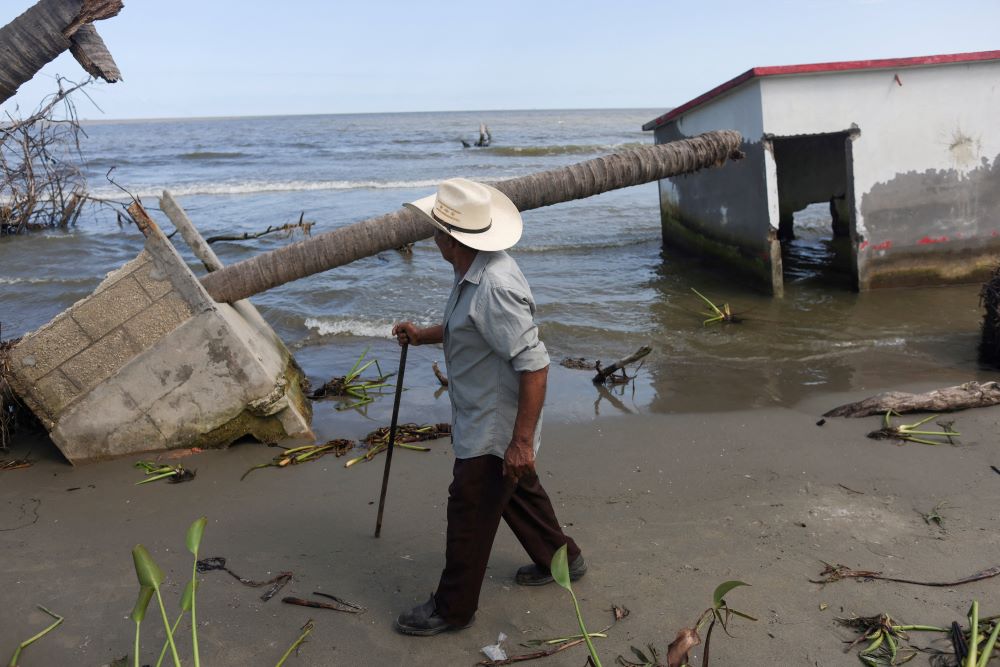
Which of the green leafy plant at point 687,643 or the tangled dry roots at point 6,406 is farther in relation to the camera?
the tangled dry roots at point 6,406

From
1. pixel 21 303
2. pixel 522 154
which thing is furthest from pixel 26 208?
pixel 522 154

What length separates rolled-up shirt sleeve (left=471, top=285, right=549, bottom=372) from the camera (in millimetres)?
2893

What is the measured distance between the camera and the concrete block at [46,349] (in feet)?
16.2

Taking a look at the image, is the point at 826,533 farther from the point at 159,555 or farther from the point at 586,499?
the point at 159,555

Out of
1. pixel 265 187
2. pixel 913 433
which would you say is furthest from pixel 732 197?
pixel 265 187

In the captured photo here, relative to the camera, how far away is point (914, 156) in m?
8.63

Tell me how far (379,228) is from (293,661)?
3559 millimetres

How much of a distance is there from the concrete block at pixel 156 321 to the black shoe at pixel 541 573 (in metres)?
2.89

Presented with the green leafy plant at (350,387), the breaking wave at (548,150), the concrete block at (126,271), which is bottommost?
the green leafy plant at (350,387)

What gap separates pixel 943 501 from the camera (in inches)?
160

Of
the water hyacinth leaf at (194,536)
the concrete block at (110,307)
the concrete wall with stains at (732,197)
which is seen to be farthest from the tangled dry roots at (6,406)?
the concrete wall with stains at (732,197)

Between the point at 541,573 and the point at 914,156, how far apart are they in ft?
24.2

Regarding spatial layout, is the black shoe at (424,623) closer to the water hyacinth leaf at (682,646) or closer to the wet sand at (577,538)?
the wet sand at (577,538)

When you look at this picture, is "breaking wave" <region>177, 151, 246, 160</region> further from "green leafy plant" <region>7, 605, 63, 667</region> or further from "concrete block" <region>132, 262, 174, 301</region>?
"green leafy plant" <region>7, 605, 63, 667</region>
